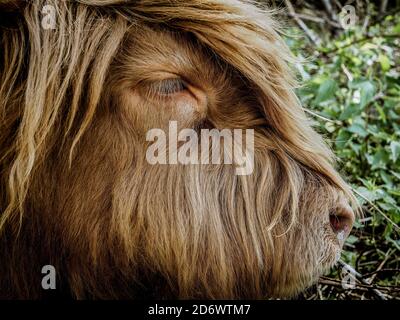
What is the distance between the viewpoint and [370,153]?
3.25 metres

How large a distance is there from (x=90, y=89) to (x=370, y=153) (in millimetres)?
1655

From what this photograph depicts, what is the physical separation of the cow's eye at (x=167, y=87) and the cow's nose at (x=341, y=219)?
0.61 m

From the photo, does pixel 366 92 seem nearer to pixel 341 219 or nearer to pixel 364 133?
pixel 364 133

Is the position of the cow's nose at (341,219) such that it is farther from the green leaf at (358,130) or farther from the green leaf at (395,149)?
the green leaf at (358,130)

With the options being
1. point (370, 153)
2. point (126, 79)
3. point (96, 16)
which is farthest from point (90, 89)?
point (370, 153)

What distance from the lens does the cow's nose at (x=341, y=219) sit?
81.8 inches

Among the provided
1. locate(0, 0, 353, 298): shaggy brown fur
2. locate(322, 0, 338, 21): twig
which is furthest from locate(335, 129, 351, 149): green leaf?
locate(322, 0, 338, 21): twig

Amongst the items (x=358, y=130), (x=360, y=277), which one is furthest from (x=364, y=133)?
(x=360, y=277)

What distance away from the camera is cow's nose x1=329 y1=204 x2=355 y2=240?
2.08 m

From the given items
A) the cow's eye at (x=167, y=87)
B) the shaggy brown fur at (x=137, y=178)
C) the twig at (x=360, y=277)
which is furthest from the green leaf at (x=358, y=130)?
the cow's eye at (x=167, y=87)

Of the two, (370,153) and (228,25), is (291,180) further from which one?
(370,153)
